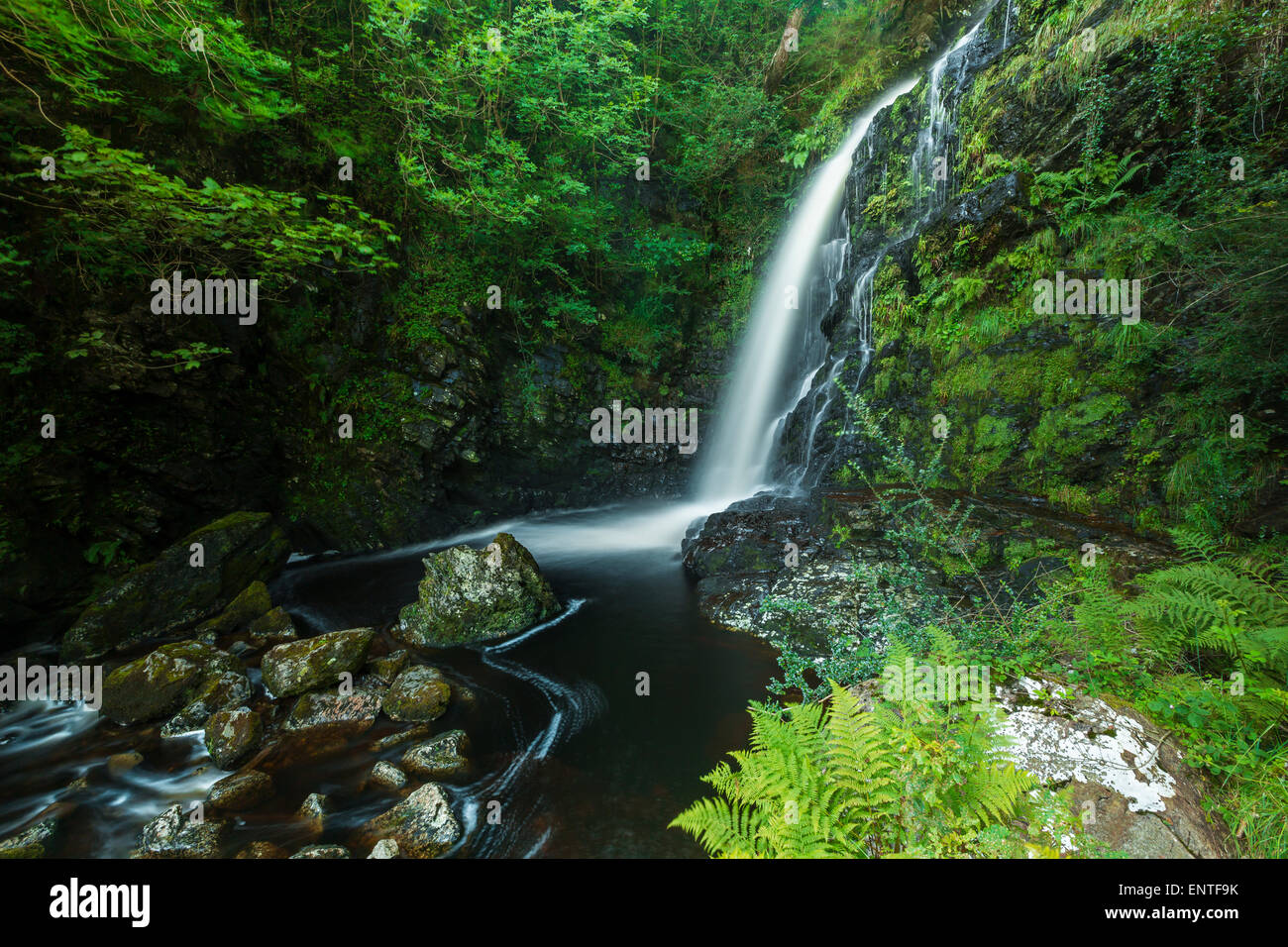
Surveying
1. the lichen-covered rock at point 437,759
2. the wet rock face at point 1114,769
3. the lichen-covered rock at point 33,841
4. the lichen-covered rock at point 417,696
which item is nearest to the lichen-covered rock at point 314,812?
the lichen-covered rock at point 437,759

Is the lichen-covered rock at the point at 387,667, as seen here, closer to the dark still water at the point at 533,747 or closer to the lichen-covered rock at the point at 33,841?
the dark still water at the point at 533,747

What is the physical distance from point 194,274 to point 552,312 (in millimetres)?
6763

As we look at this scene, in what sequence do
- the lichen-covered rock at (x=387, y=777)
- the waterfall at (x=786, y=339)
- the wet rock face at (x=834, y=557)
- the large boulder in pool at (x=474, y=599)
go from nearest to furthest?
the lichen-covered rock at (x=387, y=777) < the wet rock face at (x=834, y=557) < the large boulder in pool at (x=474, y=599) < the waterfall at (x=786, y=339)

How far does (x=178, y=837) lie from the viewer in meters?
3.84

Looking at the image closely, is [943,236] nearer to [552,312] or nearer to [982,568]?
[982,568]

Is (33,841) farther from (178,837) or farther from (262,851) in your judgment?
(262,851)

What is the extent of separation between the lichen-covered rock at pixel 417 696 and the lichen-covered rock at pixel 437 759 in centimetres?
52

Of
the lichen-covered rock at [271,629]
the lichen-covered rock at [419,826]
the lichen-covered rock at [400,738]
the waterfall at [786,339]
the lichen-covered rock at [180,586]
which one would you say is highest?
the waterfall at [786,339]

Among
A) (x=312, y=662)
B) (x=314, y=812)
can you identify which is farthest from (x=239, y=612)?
(x=314, y=812)

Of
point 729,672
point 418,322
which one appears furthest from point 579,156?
point 729,672

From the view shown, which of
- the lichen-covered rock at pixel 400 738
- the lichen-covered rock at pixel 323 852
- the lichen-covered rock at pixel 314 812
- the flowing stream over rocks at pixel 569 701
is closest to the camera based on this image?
the lichen-covered rock at pixel 323 852

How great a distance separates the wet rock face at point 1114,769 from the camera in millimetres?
2061

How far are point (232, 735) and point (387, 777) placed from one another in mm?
1827
